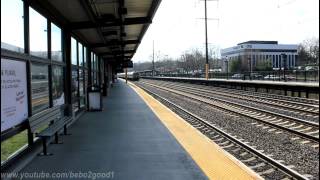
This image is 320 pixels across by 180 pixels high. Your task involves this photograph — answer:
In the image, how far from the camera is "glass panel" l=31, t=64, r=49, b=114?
8.81 meters

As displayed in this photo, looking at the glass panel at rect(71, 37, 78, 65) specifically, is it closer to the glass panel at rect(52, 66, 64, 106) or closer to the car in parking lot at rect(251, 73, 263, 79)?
the glass panel at rect(52, 66, 64, 106)

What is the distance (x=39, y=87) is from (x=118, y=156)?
2141 millimetres

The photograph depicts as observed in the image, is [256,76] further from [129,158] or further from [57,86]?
[129,158]

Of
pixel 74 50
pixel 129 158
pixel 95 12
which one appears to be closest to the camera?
pixel 129 158

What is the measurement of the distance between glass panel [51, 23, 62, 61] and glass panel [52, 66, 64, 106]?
0.94ft

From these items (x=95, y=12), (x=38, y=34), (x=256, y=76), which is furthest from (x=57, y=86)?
A: (x=256, y=76)

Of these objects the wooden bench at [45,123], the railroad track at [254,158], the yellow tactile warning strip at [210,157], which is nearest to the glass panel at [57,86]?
the wooden bench at [45,123]

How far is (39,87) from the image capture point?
938 centimetres

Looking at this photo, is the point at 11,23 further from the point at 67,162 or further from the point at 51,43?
the point at 51,43

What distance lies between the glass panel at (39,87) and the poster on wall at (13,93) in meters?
0.68

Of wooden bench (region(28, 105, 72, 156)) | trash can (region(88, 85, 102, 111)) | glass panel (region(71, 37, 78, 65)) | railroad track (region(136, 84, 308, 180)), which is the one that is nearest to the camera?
railroad track (region(136, 84, 308, 180))

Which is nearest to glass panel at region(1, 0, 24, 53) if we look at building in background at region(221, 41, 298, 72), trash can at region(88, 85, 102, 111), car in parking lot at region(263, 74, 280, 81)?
trash can at region(88, 85, 102, 111)

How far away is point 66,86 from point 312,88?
18021mm

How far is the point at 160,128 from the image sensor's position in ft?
42.3
